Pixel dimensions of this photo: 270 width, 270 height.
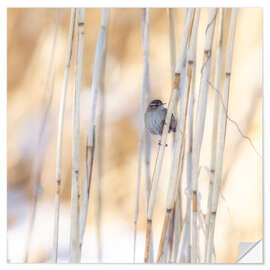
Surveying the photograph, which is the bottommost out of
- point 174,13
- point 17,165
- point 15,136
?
point 17,165

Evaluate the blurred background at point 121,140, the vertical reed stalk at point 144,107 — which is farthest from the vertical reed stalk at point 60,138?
the vertical reed stalk at point 144,107

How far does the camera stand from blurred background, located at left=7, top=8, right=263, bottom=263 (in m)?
1.61

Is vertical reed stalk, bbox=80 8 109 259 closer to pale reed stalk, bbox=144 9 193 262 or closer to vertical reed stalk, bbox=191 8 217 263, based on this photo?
pale reed stalk, bbox=144 9 193 262

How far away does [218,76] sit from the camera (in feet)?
5.28

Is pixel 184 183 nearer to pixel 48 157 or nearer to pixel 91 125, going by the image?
pixel 91 125

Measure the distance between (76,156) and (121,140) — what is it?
6.6 inches

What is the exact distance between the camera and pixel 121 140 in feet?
5.31

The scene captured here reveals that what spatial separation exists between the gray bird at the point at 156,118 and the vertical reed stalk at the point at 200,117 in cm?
9

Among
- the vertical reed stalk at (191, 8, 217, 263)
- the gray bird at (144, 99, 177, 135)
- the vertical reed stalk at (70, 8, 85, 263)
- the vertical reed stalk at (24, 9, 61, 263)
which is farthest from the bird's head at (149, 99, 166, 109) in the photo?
the vertical reed stalk at (24, 9, 61, 263)

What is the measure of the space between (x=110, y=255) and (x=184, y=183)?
14.5 inches

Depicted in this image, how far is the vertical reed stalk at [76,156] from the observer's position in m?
1.61

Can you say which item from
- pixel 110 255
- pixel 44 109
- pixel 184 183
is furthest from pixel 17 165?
pixel 184 183

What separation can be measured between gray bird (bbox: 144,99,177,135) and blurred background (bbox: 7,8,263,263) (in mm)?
33
